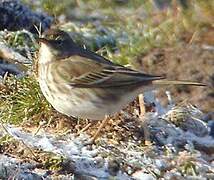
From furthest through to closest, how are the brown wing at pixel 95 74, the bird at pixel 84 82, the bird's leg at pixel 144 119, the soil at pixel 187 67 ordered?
1. the soil at pixel 187 67
2. the bird's leg at pixel 144 119
3. the brown wing at pixel 95 74
4. the bird at pixel 84 82

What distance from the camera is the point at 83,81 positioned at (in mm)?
6473

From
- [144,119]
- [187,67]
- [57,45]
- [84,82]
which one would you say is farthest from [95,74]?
[187,67]

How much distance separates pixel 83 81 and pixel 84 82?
11 millimetres

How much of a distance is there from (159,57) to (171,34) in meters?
0.77

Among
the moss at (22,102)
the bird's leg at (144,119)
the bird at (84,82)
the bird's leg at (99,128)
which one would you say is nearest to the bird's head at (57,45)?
the bird at (84,82)

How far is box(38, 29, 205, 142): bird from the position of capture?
249 inches

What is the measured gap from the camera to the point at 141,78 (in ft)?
21.1

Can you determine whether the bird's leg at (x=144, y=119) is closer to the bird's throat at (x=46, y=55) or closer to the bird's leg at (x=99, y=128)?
the bird's leg at (x=99, y=128)

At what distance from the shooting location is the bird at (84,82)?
20.8ft

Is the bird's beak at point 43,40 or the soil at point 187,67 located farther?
the soil at point 187,67

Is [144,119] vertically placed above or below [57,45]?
below

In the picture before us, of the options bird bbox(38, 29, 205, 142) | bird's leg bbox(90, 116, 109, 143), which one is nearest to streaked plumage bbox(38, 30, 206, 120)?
bird bbox(38, 29, 205, 142)

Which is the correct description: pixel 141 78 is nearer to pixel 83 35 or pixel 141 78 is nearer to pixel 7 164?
pixel 7 164

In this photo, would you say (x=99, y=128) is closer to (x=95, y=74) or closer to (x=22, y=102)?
(x=95, y=74)
